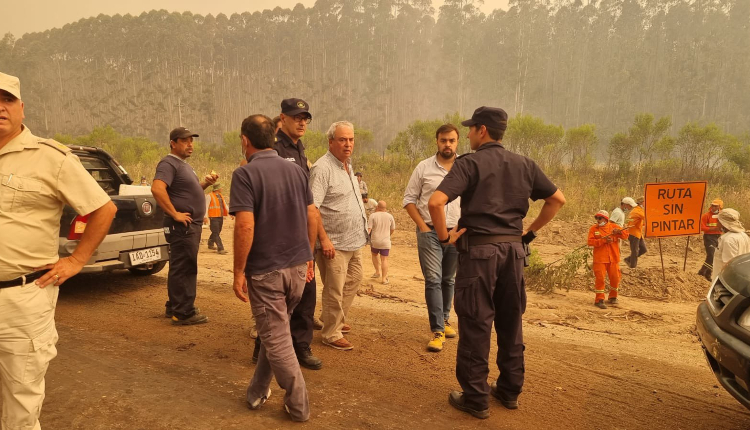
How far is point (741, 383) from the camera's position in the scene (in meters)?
2.65

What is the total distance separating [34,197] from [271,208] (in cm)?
122

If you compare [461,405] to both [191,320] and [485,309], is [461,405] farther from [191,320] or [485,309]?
[191,320]

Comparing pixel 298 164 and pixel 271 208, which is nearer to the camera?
pixel 271 208

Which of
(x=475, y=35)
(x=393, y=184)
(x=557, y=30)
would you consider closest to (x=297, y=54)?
(x=475, y=35)

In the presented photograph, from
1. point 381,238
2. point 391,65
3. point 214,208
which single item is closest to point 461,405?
point 381,238

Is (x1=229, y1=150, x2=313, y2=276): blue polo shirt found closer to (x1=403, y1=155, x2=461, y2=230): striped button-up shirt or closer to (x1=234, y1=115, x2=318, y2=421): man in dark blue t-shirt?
(x1=234, y1=115, x2=318, y2=421): man in dark blue t-shirt

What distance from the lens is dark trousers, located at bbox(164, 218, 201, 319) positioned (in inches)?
199

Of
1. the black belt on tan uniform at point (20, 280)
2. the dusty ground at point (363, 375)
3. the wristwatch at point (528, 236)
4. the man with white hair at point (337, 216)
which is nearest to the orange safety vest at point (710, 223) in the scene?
the dusty ground at point (363, 375)

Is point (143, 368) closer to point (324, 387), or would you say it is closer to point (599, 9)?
point (324, 387)

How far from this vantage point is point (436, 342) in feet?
15.0

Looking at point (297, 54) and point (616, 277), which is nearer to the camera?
point (616, 277)

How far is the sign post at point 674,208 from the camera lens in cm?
859

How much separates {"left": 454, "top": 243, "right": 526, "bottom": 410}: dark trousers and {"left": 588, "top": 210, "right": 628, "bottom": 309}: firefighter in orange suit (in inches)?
209

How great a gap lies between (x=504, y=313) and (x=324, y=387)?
1455 mm
